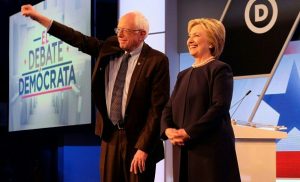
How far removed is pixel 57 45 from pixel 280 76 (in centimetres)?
209

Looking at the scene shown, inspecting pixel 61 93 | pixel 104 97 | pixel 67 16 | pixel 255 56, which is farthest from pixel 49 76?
pixel 104 97

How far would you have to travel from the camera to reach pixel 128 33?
2.59 meters

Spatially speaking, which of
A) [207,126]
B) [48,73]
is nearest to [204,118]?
[207,126]

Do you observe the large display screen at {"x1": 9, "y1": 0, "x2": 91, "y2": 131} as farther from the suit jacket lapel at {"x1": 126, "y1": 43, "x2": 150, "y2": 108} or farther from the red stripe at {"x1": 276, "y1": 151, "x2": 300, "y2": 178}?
the suit jacket lapel at {"x1": 126, "y1": 43, "x2": 150, "y2": 108}

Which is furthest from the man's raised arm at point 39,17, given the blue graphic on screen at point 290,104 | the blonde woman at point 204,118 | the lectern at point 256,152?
the blue graphic on screen at point 290,104

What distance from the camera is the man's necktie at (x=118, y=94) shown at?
8.46ft

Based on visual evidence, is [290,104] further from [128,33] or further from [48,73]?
[48,73]

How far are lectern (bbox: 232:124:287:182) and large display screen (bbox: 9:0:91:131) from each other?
6.33 ft

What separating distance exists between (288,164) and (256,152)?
136 centimetres

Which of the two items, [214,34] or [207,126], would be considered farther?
[214,34]

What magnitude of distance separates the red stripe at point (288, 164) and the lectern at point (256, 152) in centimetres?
132

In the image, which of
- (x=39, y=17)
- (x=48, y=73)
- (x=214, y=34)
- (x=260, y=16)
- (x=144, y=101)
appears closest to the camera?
(x=214, y=34)

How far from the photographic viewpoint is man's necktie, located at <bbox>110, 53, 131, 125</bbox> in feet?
8.46

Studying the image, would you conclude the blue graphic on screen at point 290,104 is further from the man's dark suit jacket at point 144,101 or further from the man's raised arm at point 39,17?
the man's raised arm at point 39,17
